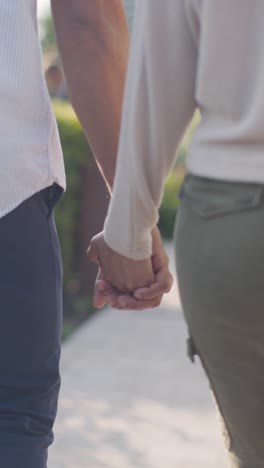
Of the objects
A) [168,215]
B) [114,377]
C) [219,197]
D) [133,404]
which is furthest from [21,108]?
[168,215]

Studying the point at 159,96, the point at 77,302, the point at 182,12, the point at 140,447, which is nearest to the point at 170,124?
the point at 159,96

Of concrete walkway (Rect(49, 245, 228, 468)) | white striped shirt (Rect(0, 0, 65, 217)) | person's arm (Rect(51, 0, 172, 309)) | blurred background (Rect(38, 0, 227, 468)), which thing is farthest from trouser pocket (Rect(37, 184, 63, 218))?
concrete walkway (Rect(49, 245, 228, 468))

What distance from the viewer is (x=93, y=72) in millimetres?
2521

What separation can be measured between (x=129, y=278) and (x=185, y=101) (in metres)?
0.44

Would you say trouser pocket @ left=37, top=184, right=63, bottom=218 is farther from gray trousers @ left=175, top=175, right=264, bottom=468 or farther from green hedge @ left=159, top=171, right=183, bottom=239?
green hedge @ left=159, top=171, right=183, bottom=239

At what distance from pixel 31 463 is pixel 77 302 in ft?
20.2

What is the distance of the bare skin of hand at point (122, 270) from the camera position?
2139 mm

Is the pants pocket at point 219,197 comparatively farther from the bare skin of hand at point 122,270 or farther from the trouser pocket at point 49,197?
the trouser pocket at point 49,197

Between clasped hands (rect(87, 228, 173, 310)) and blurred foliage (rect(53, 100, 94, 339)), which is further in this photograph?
blurred foliage (rect(53, 100, 94, 339))

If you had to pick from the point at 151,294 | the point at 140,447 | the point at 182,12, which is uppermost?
the point at 182,12

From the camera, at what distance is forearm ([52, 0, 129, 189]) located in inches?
98.0

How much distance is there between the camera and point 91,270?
28.0ft

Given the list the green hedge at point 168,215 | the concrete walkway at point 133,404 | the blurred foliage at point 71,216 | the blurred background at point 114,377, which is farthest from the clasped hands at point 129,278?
the green hedge at point 168,215

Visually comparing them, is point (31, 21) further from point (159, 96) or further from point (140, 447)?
point (140, 447)
